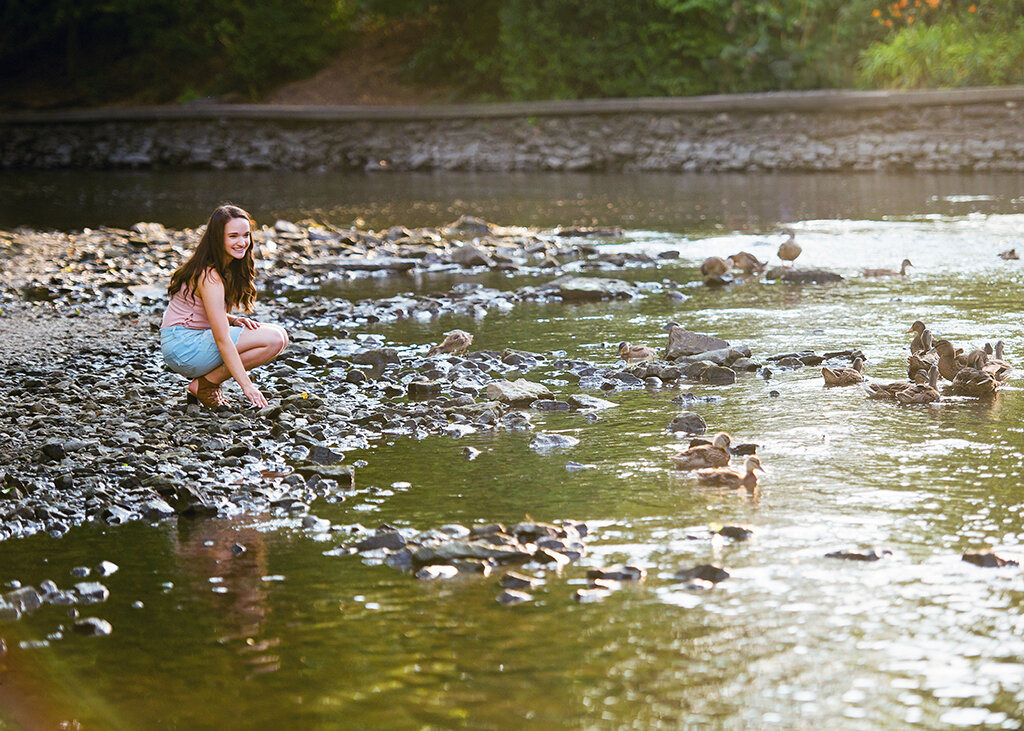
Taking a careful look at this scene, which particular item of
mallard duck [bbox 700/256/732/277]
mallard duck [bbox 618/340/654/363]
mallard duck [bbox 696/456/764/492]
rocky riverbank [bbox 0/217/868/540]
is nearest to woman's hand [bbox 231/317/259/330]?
rocky riverbank [bbox 0/217/868/540]

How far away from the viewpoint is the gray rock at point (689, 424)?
595cm

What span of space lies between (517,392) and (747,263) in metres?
5.45

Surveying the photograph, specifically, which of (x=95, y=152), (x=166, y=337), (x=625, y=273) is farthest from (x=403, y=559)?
(x=95, y=152)

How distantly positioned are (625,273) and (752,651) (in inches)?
329

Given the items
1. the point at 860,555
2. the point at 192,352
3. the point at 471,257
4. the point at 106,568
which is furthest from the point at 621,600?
the point at 471,257

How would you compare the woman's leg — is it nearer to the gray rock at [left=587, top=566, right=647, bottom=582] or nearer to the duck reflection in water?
the duck reflection in water

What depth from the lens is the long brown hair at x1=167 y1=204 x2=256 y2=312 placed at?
6.77 m

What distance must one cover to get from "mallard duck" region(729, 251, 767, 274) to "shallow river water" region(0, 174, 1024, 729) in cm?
409

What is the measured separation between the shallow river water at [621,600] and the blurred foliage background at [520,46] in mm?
18149

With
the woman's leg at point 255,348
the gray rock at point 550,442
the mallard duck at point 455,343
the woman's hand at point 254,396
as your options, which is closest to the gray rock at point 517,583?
the gray rock at point 550,442

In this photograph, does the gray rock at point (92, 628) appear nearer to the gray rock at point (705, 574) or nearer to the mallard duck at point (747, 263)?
the gray rock at point (705, 574)

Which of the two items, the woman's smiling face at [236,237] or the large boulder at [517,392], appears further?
the woman's smiling face at [236,237]

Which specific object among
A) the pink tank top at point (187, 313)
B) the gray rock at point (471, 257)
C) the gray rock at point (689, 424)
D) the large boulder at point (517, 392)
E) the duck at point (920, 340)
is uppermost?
the gray rock at point (471, 257)

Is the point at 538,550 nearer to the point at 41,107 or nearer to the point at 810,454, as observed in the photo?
the point at 810,454
